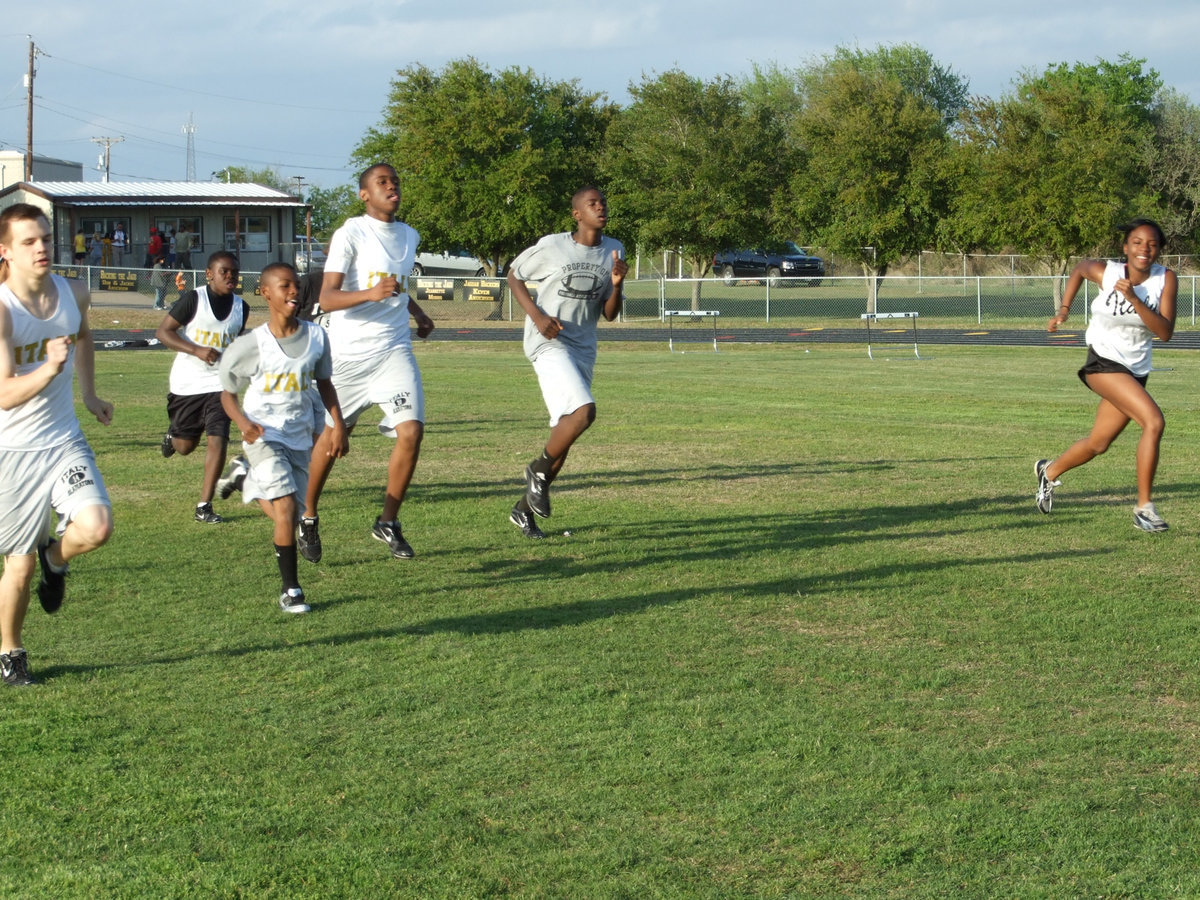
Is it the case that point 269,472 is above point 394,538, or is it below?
above

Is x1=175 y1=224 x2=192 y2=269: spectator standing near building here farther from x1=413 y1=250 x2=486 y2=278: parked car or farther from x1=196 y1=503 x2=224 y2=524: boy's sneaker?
x1=196 y1=503 x2=224 y2=524: boy's sneaker

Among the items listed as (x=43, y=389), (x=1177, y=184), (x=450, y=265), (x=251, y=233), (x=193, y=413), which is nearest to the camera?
(x=43, y=389)

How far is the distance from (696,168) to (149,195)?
71.6ft

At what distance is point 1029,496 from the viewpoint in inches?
408

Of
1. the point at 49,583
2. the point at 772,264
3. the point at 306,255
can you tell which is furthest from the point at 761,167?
the point at 49,583

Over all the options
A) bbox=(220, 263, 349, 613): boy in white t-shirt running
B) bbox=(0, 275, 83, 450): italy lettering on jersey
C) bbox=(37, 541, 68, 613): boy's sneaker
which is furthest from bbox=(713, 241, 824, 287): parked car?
bbox=(0, 275, 83, 450): italy lettering on jersey

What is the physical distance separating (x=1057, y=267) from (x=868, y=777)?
135 ft

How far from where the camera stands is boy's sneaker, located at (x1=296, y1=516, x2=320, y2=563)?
7578 millimetres

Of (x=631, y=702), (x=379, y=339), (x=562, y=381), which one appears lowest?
(x=631, y=702)

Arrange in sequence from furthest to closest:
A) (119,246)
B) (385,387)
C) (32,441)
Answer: (119,246), (385,387), (32,441)

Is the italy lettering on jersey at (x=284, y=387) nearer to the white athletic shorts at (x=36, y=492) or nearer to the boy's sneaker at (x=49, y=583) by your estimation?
the boy's sneaker at (x=49, y=583)

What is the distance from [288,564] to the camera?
22.5ft

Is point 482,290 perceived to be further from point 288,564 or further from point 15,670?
point 15,670

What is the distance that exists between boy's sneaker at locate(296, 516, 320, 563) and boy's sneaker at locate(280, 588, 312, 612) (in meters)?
0.69
